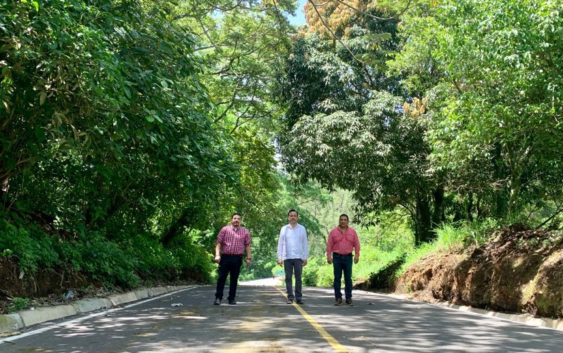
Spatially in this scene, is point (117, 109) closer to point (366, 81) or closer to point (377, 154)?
point (377, 154)

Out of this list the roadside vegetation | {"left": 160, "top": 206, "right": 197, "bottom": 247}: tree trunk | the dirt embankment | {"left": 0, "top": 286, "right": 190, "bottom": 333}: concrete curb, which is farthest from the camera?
{"left": 160, "top": 206, "right": 197, "bottom": 247}: tree trunk

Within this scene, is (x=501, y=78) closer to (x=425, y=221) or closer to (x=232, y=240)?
(x=232, y=240)

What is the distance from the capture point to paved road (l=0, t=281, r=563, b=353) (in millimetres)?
6340

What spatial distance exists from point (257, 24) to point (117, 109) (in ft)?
53.3

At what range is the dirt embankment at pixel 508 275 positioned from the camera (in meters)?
9.95

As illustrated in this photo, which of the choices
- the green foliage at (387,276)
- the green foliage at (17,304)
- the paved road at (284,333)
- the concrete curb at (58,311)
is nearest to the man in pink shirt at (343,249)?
the paved road at (284,333)

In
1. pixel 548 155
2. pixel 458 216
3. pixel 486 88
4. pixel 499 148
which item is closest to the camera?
pixel 486 88

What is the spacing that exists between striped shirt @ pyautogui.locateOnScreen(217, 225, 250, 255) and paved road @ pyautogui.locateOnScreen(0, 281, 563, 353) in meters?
1.70

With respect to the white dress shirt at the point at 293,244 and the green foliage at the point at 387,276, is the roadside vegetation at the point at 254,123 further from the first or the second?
the white dress shirt at the point at 293,244

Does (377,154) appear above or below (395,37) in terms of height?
below

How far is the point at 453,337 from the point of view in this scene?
725 centimetres

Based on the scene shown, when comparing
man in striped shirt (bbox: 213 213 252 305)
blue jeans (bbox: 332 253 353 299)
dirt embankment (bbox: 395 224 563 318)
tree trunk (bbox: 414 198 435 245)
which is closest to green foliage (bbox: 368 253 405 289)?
tree trunk (bbox: 414 198 435 245)

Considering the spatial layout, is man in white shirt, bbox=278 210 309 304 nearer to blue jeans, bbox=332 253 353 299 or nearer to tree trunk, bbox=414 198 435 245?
blue jeans, bbox=332 253 353 299

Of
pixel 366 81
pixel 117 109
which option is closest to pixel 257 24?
pixel 366 81
